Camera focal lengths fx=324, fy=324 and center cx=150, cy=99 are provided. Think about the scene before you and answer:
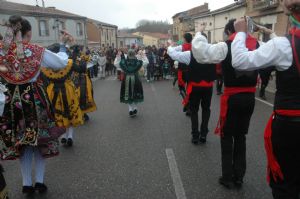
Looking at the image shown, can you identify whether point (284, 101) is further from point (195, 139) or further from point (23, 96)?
point (195, 139)

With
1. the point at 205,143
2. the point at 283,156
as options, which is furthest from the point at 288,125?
the point at 205,143

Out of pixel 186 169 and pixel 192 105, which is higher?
pixel 192 105

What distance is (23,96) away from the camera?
3434mm

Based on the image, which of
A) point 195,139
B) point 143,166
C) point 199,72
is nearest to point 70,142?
point 143,166

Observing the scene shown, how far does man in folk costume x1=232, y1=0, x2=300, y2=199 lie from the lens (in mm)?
2305

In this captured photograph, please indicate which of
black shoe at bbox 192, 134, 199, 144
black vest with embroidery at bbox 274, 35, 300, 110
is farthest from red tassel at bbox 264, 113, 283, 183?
black shoe at bbox 192, 134, 199, 144

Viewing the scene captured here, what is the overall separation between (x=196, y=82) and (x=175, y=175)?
1713 millimetres

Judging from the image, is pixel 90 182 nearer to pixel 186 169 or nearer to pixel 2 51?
pixel 186 169

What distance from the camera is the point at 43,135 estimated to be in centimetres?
365

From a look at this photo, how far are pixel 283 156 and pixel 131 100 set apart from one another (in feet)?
19.3

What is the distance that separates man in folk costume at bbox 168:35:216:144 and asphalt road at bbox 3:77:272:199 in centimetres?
43

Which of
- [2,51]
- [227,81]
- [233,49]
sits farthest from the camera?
[227,81]

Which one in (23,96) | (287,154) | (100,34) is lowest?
(287,154)

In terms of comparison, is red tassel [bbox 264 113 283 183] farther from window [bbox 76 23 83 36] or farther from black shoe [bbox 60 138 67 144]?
window [bbox 76 23 83 36]
